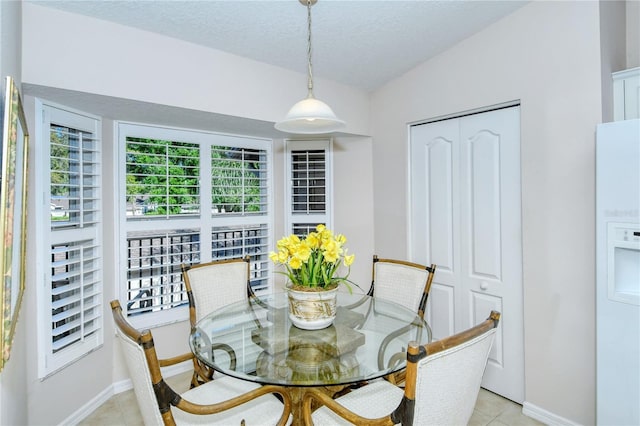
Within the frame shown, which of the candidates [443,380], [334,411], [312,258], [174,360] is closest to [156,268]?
[174,360]

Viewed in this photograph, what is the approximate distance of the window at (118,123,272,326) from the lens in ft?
9.06

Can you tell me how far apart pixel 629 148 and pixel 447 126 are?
131cm

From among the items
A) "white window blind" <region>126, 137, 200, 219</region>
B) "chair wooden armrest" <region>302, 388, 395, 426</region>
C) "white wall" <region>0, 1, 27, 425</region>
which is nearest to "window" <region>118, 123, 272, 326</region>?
"white window blind" <region>126, 137, 200, 219</region>

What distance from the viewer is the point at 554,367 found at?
2201mm

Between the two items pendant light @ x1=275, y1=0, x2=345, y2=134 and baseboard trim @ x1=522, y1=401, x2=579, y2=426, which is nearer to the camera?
pendant light @ x1=275, y1=0, x2=345, y2=134

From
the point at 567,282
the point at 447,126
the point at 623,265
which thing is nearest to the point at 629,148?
the point at 623,265

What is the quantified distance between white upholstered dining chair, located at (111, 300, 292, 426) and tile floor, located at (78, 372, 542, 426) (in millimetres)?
983

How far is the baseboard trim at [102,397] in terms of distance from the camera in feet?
7.61

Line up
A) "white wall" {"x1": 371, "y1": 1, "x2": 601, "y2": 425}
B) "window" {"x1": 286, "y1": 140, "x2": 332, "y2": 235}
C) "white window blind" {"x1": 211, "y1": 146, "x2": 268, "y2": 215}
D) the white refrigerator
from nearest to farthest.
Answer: the white refrigerator
"white wall" {"x1": 371, "y1": 1, "x2": 601, "y2": 425}
"white window blind" {"x1": 211, "y1": 146, "x2": 268, "y2": 215}
"window" {"x1": 286, "y1": 140, "x2": 332, "y2": 235}

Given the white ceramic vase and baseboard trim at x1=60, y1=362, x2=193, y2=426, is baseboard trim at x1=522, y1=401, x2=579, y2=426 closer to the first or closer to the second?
the white ceramic vase

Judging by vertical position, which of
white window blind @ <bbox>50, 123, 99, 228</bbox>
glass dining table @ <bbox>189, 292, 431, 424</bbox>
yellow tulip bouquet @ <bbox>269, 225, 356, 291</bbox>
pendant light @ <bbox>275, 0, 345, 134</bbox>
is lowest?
glass dining table @ <bbox>189, 292, 431, 424</bbox>

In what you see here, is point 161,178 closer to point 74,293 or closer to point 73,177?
point 73,177

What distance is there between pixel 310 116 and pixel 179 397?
134cm

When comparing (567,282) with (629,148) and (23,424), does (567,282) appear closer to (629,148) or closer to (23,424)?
(629,148)
